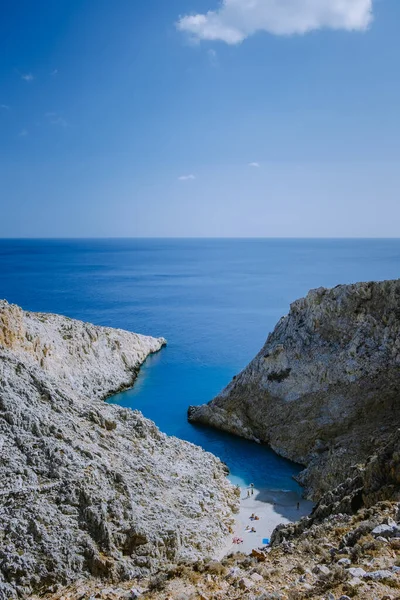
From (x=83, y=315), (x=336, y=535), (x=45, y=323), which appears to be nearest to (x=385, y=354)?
(x=336, y=535)

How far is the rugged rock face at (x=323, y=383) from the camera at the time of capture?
33.4 metres

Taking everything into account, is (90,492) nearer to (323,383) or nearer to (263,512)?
(263,512)

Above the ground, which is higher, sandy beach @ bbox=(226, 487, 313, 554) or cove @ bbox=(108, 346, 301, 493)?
cove @ bbox=(108, 346, 301, 493)

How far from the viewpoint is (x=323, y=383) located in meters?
36.6

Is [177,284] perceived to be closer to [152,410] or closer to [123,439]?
[152,410]

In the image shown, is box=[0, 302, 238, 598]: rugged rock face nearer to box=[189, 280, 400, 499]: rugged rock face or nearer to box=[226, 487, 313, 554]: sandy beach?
box=[226, 487, 313, 554]: sandy beach

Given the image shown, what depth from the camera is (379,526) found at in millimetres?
13727

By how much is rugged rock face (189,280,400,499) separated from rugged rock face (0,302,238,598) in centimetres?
661

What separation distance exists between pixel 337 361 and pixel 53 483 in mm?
23334

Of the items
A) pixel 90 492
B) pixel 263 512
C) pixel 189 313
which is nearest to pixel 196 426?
pixel 263 512

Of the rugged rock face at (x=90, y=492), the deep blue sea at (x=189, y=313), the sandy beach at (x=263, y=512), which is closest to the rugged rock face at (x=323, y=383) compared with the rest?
the deep blue sea at (x=189, y=313)

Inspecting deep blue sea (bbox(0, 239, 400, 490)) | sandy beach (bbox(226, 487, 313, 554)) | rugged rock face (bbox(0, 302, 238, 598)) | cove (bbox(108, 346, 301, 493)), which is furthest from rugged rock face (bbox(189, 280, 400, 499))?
rugged rock face (bbox(0, 302, 238, 598))

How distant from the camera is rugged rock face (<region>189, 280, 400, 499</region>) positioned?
33.4 meters

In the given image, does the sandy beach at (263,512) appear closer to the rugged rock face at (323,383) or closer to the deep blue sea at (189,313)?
the deep blue sea at (189,313)
